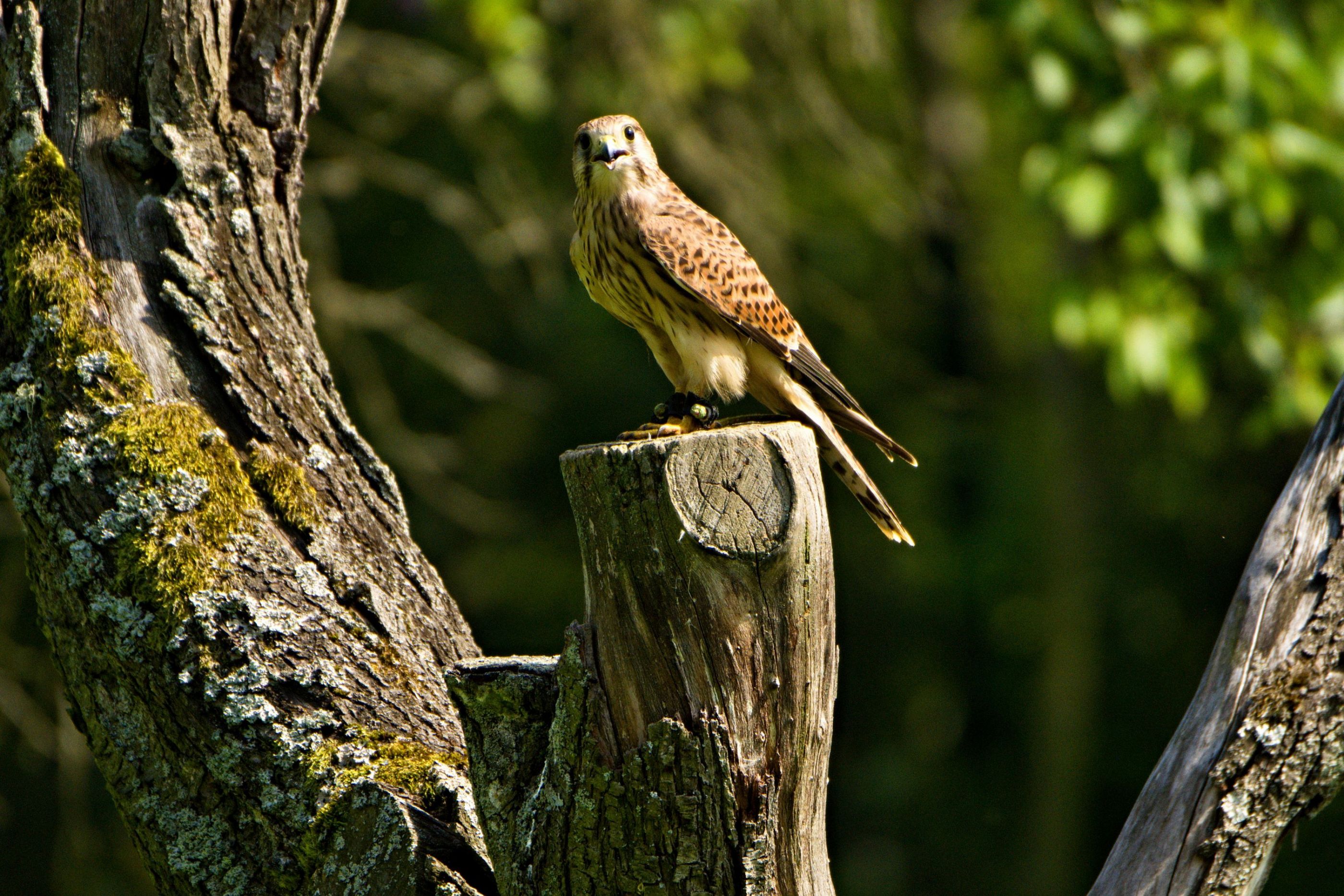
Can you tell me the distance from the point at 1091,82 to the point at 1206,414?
5.81 m

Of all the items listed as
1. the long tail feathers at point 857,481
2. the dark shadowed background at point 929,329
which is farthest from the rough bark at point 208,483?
the dark shadowed background at point 929,329

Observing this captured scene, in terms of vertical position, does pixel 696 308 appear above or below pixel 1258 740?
above

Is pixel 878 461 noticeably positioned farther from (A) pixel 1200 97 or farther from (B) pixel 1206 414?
(A) pixel 1200 97

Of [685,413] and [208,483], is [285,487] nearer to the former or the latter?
[208,483]

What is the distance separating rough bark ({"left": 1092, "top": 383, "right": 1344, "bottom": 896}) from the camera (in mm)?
1979

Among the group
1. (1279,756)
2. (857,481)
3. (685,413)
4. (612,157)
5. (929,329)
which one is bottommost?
(1279,756)

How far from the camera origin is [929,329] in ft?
38.5

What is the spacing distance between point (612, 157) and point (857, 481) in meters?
1.17

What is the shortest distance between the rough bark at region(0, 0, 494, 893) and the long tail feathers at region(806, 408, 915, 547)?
1.07 meters

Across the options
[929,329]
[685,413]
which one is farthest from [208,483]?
[929,329]

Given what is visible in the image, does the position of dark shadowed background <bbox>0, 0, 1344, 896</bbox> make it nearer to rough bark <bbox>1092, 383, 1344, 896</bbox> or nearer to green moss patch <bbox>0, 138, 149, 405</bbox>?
rough bark <bbox>1092, 383, 1344, 896</bbox>

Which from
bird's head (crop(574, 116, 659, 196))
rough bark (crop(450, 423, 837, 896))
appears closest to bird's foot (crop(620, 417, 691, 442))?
rough bark (crop(450, 423, 837, 896))

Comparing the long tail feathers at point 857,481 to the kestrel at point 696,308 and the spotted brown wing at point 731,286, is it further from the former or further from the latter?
the spotted brown wing at point 731,286

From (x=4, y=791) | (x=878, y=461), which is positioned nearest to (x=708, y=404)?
(x=878, y=461)
